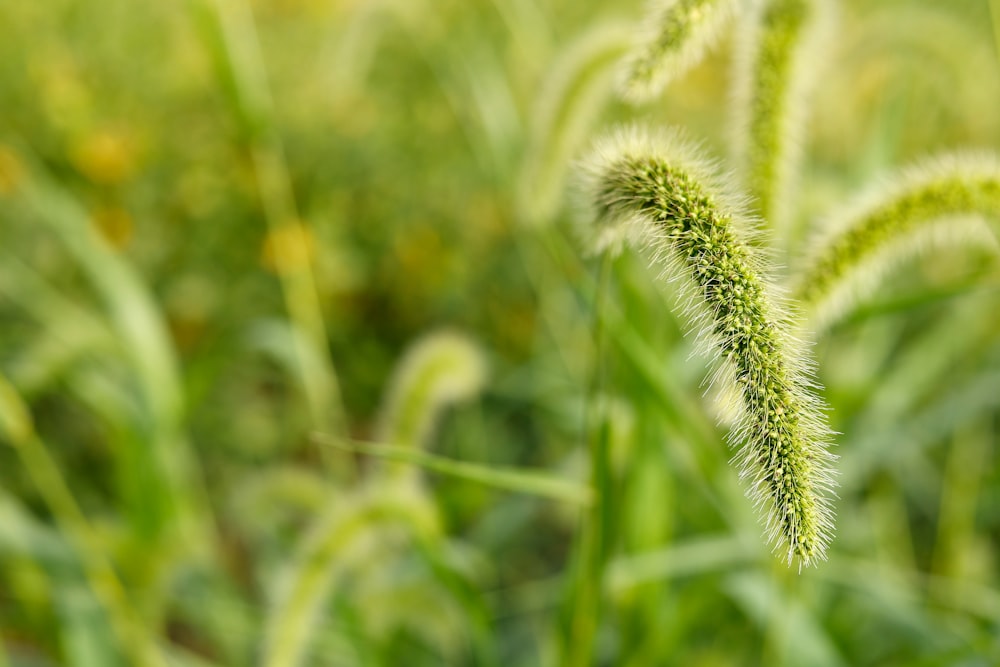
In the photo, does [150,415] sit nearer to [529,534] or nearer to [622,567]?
[622,567]

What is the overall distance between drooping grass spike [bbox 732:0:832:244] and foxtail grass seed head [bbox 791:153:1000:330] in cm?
11

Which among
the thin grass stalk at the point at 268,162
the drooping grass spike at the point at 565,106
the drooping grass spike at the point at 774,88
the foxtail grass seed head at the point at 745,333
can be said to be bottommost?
the foxtail grass seed head at the point at 745,333

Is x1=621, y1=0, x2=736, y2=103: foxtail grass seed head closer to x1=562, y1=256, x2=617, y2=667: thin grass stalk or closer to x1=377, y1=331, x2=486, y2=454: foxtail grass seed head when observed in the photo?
x1=562, y1=256, x2=617, y2=667: thin grass stalk

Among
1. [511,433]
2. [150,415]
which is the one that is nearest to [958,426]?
[511,433]

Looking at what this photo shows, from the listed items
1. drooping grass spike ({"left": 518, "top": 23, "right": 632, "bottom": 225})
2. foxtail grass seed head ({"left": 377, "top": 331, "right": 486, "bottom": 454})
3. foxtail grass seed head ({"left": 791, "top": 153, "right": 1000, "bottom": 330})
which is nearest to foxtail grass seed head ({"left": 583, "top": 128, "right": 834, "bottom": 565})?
foxtail grass seed head ({"left": 791, "top": 153, "right": 1000, "bottom": 330})

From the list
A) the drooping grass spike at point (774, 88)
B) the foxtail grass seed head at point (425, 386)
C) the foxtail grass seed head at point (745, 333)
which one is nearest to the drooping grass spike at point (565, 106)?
the drooping grass spike at point (774, 88)

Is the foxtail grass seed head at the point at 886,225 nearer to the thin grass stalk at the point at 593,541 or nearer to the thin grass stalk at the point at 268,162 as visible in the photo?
the thin grass stalk at the point at 593,541

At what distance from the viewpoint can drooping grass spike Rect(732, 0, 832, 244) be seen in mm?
1464

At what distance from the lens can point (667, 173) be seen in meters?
1.00

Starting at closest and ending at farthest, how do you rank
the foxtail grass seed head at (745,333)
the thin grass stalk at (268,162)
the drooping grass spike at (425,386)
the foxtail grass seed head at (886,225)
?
the foxtail grass seed head at (745,333) → the foxtail grass seed head at (886,225) → the drooping grass spike at (425,386) → the thin grass stalk at (268,162)

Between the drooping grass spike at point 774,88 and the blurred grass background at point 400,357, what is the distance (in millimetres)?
259

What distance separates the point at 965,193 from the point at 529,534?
2.32 m

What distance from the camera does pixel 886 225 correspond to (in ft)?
4.54

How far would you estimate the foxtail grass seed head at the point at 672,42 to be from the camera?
111cm
